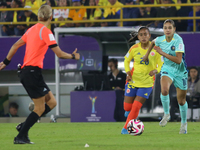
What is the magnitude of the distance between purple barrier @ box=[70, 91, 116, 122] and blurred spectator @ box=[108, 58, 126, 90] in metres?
0.42

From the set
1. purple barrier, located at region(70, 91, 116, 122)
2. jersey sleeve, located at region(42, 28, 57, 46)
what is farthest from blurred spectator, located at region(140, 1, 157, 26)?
jersey sleeve, located at region(42, 28, 57, 46)

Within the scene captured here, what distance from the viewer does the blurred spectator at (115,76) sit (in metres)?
12.8

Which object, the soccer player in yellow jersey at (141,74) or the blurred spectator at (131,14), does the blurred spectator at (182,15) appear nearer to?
the blurred spectator at (131,14)

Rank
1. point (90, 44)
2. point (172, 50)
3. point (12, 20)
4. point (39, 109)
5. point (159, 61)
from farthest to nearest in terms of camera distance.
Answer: point (12, 20) → point (90, 44) → point (159, 61) → point (172, 50) → point (39, 109)

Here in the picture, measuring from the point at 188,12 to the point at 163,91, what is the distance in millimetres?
6877

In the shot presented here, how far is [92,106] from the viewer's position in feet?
41.5

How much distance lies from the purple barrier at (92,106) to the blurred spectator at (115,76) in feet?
1.37

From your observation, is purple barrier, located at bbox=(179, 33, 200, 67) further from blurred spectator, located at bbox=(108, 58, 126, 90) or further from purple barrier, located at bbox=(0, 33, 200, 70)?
blurred spectator, located at bbox=(108, 58, 126, 90)

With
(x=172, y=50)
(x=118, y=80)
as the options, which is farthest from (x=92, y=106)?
(x=172, y=50)

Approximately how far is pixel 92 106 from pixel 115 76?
1.24m

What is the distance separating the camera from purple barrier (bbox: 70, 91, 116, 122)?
12539 mm

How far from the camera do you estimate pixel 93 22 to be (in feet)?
46.9

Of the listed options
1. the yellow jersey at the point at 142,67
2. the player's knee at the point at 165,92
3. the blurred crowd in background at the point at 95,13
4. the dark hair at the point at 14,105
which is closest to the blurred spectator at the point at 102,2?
the blurred crowd in background at the point at 95,13

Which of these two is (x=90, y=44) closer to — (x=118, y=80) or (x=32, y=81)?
(x=118, y=80)
